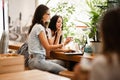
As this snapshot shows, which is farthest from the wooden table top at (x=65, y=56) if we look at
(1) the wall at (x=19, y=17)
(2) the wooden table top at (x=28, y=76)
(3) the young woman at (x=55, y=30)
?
(1) the wall at (x=19, y=17)

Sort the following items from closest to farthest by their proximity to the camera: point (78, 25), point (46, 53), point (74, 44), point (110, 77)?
point (110, 77) < point (46, 53) < point (74, 44) < point (78, 25)

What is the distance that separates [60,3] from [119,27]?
427 cm

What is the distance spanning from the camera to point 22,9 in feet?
17.5

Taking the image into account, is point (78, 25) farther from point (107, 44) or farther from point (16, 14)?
point (107, 44)

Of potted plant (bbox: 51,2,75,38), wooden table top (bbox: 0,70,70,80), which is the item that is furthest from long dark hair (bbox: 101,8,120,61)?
potted plant (bbox: 51,2,75,38)

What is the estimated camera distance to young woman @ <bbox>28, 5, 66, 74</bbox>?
3389 mm

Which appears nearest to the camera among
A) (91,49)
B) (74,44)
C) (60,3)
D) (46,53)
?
(91,49)

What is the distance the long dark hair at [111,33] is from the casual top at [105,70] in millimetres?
43

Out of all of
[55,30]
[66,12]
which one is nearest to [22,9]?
[66,12]

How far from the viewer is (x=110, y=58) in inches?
41.9

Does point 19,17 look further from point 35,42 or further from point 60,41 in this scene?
point 35,42

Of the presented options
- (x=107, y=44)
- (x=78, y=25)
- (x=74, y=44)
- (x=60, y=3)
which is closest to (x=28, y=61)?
(x=74, y=44)

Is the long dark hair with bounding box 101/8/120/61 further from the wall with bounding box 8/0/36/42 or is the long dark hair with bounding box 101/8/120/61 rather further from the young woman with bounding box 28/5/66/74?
the wall with bounding box 8/0/36/42

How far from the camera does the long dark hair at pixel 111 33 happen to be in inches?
42.7
